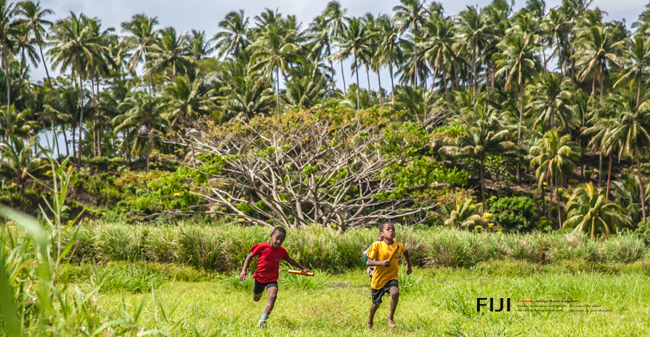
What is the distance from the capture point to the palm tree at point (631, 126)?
3244 centimetres

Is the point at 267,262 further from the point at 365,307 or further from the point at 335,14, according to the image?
the point at 335,14

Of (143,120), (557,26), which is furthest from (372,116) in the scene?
(557,26)

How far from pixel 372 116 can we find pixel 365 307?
14.2 m

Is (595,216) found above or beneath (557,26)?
beneath

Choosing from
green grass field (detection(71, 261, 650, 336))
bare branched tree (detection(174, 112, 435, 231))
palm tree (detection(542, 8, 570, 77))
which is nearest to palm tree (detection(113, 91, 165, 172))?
bare branched tree (detection(174, 112, 435, 231))

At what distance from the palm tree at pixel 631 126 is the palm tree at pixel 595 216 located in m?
3.11

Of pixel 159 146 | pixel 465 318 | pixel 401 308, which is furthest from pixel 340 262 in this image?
pixel 159 146

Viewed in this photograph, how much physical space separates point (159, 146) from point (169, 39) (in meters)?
11.2

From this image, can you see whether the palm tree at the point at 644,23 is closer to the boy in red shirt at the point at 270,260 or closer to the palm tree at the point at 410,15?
the palm tree at the point at 410,15

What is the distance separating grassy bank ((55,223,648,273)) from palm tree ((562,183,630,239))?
14112 millimetres

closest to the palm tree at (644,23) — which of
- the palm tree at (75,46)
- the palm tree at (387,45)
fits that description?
the palm tree at (387,45)

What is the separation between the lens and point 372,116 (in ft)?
72.4

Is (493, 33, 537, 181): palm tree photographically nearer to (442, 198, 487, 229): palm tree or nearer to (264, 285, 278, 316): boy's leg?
(442, 198, 487, 229): palm tree

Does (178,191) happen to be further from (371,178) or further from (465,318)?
(465,318)
